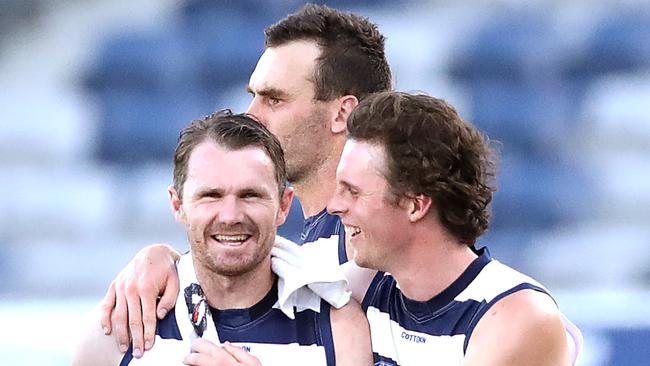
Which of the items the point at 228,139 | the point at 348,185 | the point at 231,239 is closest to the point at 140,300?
the point at 231,239

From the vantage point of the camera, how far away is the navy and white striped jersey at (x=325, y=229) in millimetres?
2795

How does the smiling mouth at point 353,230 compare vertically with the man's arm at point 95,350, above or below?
above

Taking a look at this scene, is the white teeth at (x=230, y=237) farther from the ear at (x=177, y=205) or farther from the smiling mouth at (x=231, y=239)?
the ear at (x=177, y=205)

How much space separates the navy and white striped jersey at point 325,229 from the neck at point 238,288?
0.43 meters

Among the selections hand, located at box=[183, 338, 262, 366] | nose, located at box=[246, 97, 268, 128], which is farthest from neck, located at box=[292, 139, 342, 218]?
hand, located at box=[183, 338, 262, 366]

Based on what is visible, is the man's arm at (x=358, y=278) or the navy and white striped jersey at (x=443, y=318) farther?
the man's arm at (x=358, y=278)

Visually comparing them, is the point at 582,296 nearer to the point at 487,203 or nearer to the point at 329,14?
the point at 329,14

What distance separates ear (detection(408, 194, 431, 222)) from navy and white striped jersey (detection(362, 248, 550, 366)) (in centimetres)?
14

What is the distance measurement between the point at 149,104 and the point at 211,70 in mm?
361

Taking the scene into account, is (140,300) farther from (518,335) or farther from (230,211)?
(518,335)

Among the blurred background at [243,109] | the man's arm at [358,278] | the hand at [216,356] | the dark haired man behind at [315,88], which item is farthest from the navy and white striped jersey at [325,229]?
the blurred background at [243,109]

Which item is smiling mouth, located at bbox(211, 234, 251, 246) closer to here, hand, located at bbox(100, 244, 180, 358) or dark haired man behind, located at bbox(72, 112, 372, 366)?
dark haired man behind, located at bbox(72, 112, 372, 366)

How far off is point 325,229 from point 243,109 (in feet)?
10.9

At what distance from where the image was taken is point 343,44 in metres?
3.18
